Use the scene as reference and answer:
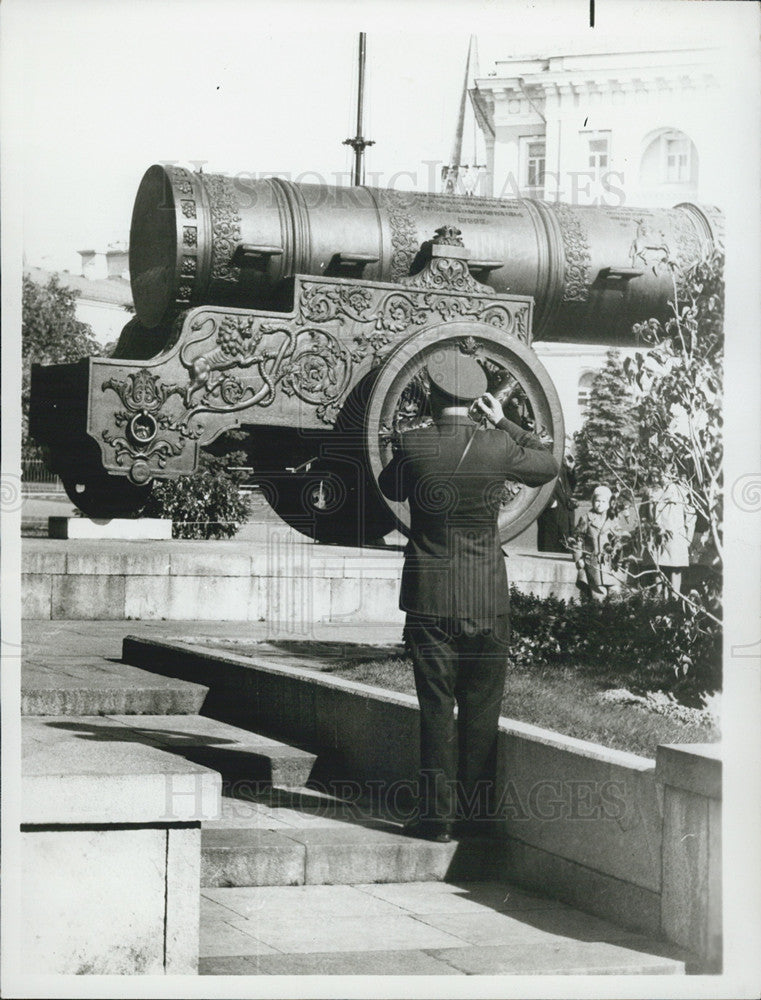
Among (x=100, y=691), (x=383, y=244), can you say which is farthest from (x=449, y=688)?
(x=383, y=244)

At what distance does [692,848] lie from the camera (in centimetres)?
410

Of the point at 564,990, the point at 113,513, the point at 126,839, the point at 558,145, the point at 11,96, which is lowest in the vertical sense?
the point at 564,990

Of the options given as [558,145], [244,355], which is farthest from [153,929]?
[558,145]

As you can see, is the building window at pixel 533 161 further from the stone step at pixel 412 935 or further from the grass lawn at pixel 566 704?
the stone step at pixel 412 935

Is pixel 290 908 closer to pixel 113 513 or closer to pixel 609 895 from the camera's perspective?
pixel 609 895

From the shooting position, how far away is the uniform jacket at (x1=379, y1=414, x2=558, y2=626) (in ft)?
15.9

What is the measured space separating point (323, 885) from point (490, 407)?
5.33 ft

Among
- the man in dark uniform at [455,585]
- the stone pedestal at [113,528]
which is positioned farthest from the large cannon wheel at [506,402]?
the stone pedestal at [113,528]

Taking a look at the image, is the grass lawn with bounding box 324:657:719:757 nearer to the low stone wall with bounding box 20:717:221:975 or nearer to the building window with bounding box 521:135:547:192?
the low stone wall with bounding box 20:717:221:975

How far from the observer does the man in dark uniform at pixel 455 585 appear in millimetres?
4852

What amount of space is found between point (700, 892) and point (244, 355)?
10.6 feet

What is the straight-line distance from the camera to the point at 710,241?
284 inches

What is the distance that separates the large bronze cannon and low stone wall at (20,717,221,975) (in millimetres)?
2379

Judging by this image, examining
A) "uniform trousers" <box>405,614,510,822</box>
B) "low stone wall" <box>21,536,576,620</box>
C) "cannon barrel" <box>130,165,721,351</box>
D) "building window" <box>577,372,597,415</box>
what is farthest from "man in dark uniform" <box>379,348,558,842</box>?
"low stone wall" <box>21,536,576,620</box>
